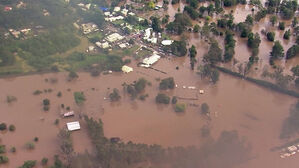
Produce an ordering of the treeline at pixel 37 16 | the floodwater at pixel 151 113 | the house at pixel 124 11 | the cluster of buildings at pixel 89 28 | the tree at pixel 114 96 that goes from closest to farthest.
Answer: the floodwater at pixel 151 113 → the tree at pixel 114 96 → the cluster of buildings at pixel 89 28 → the treeline at pixel 37 16 → the house at pixel 124 11

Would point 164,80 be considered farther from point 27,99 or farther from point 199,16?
point 199,16

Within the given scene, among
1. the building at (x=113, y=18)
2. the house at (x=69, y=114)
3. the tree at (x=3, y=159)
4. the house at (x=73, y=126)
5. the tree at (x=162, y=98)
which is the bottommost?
the tree at (x=3, y=159)

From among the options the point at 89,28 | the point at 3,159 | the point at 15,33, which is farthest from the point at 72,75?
the point at 15,33

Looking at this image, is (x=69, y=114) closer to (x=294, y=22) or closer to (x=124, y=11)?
(x=124, y=11)

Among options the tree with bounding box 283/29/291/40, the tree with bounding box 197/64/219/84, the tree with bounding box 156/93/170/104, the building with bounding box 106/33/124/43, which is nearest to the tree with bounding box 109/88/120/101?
the tree with bounding box 156/93/170/104

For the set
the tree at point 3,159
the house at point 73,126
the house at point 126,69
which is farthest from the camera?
the house at point 126,69

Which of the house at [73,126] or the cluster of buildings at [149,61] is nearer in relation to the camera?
the house at [73,126]

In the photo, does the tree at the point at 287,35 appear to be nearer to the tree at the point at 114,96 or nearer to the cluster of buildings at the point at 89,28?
the tree at the point at 114,96

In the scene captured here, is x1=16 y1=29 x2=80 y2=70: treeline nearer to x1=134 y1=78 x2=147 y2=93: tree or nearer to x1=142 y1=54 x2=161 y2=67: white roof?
x1=142 y1=54 x2=161 y2=67: white roof

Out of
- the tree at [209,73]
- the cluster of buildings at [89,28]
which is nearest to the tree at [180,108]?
the tree at [209,73]
